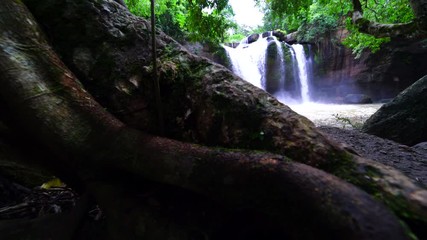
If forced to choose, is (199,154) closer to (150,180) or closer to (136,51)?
(150,180)

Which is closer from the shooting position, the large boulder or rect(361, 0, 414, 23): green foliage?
the large boulder

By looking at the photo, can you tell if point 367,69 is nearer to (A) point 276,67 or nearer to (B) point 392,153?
(A) point 276,67

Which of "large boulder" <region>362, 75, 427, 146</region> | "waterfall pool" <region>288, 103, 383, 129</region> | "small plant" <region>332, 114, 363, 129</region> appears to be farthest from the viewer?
"waterfall pool" <region>288, 103, 383, 129</region>

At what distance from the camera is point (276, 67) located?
1784cm

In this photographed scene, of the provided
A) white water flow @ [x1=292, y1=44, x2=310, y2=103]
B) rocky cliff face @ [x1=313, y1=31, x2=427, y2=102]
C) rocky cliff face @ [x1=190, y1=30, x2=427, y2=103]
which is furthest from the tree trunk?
rocky cliff face @ [x1=313, y1=31, x2=427, y2=102]

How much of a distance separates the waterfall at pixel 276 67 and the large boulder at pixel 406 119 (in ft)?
37.3

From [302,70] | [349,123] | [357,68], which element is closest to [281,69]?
[302,70]

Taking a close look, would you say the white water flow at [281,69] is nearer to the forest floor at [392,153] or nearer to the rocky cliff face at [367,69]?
the rocky cliff face at [367,69]

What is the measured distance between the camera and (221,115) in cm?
195

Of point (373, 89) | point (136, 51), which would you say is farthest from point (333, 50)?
point (136, 51)

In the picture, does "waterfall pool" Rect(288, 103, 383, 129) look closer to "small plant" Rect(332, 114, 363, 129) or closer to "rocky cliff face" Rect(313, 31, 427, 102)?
"small plant" Rect(332, 114, 363, 129)

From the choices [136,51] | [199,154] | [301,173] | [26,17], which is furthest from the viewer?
[136,51]

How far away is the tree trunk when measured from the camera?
126cm

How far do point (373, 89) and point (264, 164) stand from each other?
18869 millimetres
